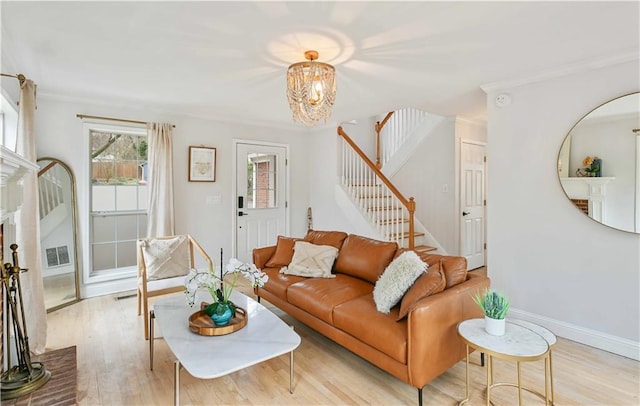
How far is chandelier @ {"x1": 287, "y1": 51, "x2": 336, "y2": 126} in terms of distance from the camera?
8.29 ft

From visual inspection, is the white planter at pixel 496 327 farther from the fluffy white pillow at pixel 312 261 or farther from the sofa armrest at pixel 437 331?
the fluffy white pillow at pixel 312 261

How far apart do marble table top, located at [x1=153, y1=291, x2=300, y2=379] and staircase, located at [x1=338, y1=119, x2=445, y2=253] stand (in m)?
2.90

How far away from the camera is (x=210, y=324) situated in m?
2.06

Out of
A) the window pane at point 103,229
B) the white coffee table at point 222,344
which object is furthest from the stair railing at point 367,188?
the window pane at point 103,229

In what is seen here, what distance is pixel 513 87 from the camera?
311 centimetres

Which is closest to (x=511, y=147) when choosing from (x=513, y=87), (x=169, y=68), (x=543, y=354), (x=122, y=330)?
(x=513, y=87)

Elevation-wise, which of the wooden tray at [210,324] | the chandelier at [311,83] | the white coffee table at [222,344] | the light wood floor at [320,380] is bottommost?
the light wood floor at [320,380]

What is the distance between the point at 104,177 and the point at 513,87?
4583mm

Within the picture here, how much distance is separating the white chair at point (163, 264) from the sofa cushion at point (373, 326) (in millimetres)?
1394

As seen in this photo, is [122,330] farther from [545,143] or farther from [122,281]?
[545,143]

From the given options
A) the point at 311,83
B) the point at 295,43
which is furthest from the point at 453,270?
the point at 295,43

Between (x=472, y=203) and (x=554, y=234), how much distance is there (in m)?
2.18

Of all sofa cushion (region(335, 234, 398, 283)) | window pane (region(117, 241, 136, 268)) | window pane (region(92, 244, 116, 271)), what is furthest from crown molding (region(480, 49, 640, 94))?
window pane (region(92, 244, 116, 271))

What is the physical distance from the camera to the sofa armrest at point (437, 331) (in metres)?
1.87
